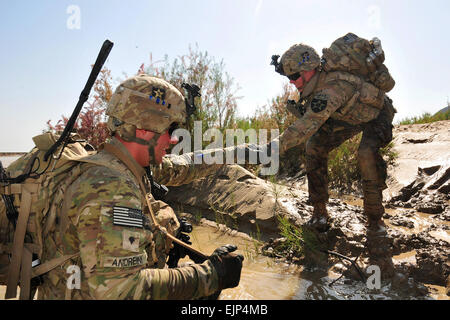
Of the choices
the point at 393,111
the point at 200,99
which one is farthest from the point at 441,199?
the point at 200,99

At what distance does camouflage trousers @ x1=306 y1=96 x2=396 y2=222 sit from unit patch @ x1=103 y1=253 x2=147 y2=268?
118 inches

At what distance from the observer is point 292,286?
302cm

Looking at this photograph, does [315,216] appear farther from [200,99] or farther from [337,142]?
[200,99]

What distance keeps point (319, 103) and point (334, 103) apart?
6.7 inches

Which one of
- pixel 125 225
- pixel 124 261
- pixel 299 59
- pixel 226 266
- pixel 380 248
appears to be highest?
pixel 299 59

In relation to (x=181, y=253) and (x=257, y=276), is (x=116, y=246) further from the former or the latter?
(x=257, y=276)

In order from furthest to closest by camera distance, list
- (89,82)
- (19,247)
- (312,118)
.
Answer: (312,118) < (89,82) < (19,247)

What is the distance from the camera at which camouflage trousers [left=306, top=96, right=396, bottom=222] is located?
3801 mm

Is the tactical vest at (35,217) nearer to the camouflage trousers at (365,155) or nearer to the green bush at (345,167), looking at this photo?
the camouflage trousers at (365,155)

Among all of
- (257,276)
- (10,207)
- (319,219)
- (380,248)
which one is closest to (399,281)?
A: (380,248)

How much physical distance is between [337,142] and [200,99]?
9.11ft

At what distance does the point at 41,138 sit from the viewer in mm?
1805

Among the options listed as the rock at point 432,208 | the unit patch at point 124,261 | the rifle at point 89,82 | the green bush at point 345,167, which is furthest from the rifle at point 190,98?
the green bush at point 345,167

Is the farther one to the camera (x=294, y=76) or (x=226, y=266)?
(x=294, y=76)
